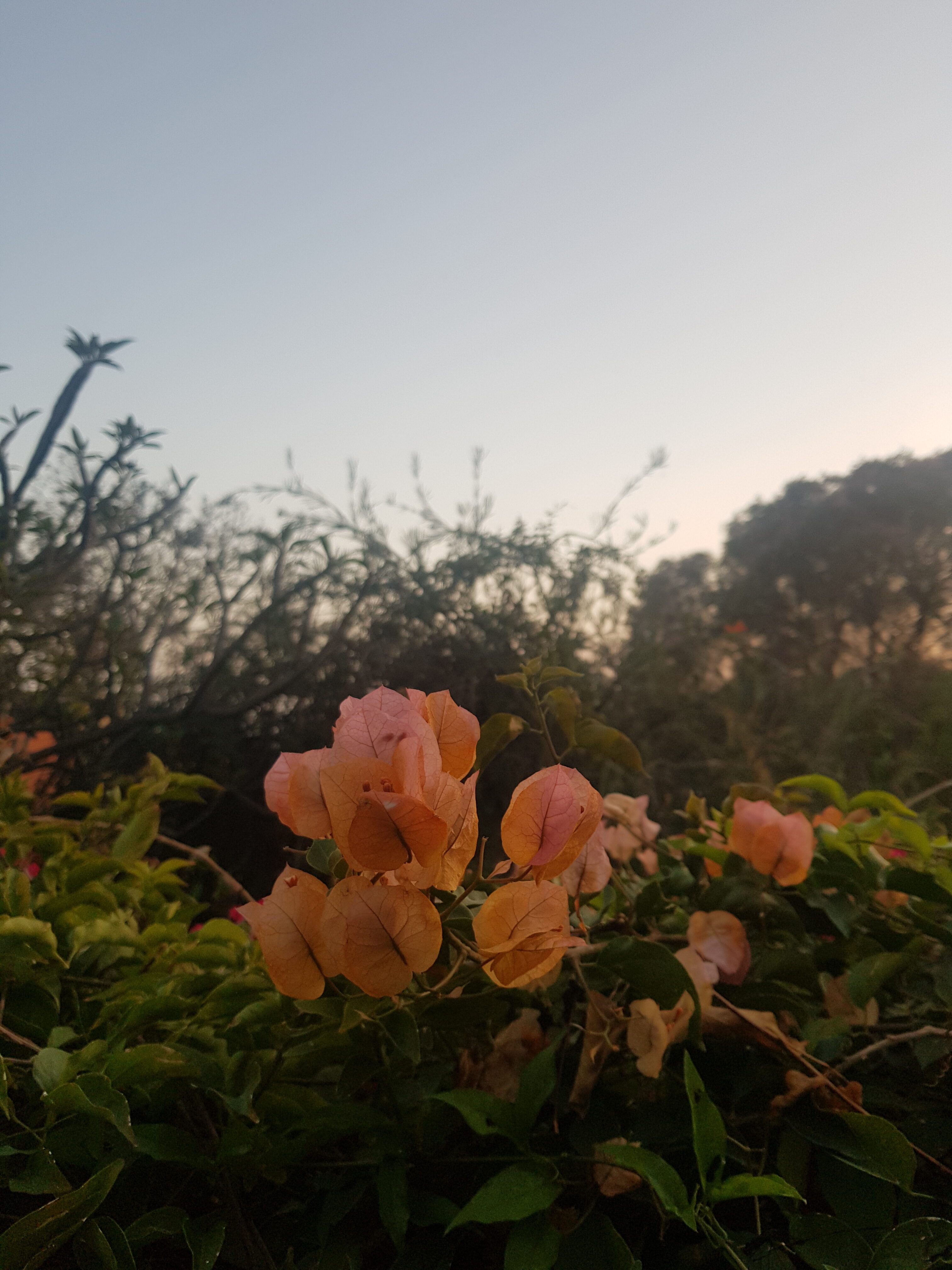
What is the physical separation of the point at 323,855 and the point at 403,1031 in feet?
0.35

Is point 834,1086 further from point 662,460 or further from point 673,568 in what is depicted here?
point 673,568

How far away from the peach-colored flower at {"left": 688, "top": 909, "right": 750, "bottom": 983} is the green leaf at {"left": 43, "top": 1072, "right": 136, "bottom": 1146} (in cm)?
39

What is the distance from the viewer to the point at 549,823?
1.34 ft

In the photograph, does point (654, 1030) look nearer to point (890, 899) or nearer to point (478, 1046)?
point (478, 1046)

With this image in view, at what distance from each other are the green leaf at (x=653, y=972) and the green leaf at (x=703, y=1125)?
2.0 inches

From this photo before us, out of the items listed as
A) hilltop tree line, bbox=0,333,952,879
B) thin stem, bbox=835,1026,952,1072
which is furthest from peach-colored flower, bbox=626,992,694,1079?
hilltop tree line, bbox=0,333,952,879

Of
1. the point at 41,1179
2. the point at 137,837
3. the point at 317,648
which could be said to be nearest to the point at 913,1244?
the point at 41,1179

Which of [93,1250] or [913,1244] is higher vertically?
[913,1244]

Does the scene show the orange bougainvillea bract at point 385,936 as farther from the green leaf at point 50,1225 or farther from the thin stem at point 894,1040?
the thin stem at point 894,1040

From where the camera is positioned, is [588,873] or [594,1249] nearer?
[594,1249]

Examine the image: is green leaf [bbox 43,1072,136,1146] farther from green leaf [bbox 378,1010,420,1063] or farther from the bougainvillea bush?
green leaf [bbox 378,1010,420,1063]

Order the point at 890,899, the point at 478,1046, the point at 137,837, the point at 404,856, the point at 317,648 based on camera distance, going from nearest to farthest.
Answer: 1. the point at 404,856
2. the point at 478,1046
3. the point at 890,899
4. the point at 137,837
5. the point at 317,648

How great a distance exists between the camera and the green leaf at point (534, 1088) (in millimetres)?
471

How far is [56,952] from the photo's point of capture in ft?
1.92
